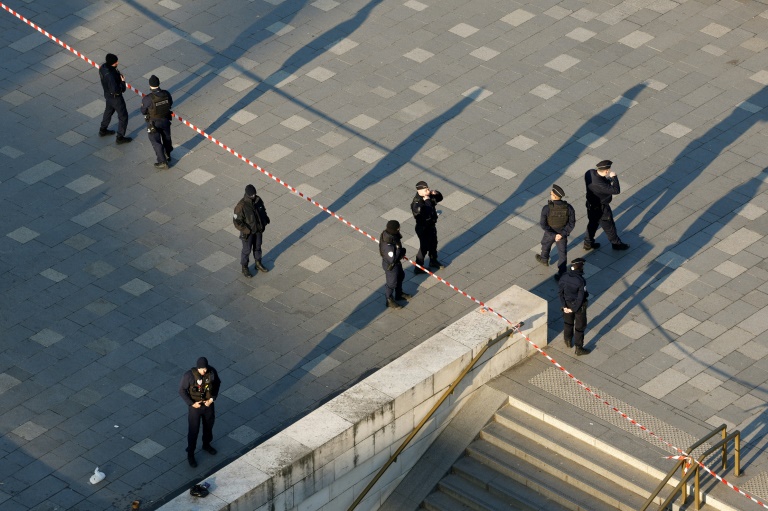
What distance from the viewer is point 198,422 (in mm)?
18891

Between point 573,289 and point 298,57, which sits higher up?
point 573,289

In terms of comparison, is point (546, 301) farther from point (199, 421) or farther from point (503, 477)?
point (199, 421)

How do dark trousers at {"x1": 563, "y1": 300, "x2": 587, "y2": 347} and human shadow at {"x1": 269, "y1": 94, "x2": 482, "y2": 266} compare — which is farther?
human shadow at {"x1": 269, "y1": 94, "x2": 482, "y2": 266}

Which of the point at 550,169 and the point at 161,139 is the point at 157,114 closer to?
the point at 161,139

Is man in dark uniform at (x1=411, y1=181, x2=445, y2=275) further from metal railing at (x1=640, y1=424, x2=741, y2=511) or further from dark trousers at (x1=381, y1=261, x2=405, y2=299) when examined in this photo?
metal railing at (x1=640, y1=424, x2=741, y2=511)

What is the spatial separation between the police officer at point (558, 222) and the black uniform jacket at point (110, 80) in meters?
7.10

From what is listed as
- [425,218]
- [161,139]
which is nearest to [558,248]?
[425,218]

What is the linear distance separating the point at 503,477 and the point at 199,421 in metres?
3.68

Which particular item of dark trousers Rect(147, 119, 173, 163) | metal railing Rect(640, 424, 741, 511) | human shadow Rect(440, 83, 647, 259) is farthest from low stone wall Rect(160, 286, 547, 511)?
dark trousers Rect(147, 119, 173, 163)

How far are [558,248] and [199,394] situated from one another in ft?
19.4

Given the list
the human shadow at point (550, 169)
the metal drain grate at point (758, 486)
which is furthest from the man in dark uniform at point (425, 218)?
the metal drain grate at point (758, 486)

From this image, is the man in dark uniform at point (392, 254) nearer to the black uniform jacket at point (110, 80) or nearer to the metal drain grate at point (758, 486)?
the metal drain grate at point (758, 486)

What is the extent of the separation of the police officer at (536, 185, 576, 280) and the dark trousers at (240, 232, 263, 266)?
12.7 feet

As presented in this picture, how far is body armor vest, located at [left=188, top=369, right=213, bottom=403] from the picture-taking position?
18.6m
